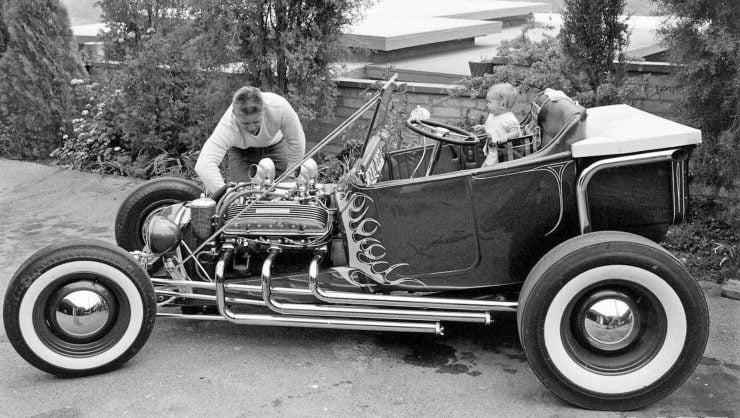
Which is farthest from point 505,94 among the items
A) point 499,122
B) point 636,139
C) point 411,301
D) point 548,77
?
point 548,77

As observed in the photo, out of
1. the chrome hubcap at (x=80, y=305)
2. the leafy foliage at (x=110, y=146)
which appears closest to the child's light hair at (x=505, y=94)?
the chrome hubcap at (x=80, y=305)

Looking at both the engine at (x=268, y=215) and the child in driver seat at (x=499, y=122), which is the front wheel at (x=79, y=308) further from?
the child in driver seat at (x=499, y=122)

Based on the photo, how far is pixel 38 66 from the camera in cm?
838

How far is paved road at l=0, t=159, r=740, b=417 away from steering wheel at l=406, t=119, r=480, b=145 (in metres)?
1.11

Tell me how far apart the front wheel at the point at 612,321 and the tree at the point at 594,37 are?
264 centimetres

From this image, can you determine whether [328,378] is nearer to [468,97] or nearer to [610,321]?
[610,321]

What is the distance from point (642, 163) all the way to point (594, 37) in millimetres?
2449

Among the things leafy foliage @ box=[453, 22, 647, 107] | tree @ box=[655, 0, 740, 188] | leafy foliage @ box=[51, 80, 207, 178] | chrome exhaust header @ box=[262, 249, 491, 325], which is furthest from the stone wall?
chrome exhaust header @ box=[262, 249, 491, 325]

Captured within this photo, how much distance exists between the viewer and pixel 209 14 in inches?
262

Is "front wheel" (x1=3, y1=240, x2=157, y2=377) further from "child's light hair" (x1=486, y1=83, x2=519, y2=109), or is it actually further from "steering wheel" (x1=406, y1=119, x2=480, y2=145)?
"child's light hair" (x1=486, y1=83, x2=519, y2=109)

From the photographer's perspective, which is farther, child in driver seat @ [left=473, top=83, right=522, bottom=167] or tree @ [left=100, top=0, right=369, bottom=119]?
tree @ [left=100, top=0, right=369, bottom=119]

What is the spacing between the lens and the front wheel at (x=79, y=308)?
3850 mm

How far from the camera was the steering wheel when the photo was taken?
13.6ft

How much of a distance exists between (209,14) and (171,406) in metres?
3.95
